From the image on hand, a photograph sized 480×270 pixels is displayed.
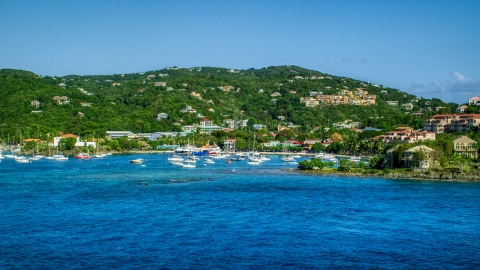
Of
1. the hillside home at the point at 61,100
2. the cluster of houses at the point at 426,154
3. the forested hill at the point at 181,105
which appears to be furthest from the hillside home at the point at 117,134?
the cluster of houses at the point at 426,154

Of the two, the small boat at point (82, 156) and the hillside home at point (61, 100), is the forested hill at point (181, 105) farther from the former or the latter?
the small boat at point (82, 156)

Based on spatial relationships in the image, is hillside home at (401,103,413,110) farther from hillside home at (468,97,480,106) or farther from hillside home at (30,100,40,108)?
hillside home at (30,100,40,108)

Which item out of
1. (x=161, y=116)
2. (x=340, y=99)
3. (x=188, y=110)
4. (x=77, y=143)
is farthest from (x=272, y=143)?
(x=340, y=99)

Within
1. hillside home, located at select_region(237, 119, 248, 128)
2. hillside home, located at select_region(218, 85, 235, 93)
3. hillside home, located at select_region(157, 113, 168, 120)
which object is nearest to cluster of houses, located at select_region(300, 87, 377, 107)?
hillside home, located at select_region(218, 85, 235, 93)

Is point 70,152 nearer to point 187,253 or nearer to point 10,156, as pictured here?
point 10,156

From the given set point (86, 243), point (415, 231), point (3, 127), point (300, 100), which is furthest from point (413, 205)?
point (300, 100)

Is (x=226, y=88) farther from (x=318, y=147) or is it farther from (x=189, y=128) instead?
(x=318, y=147)
